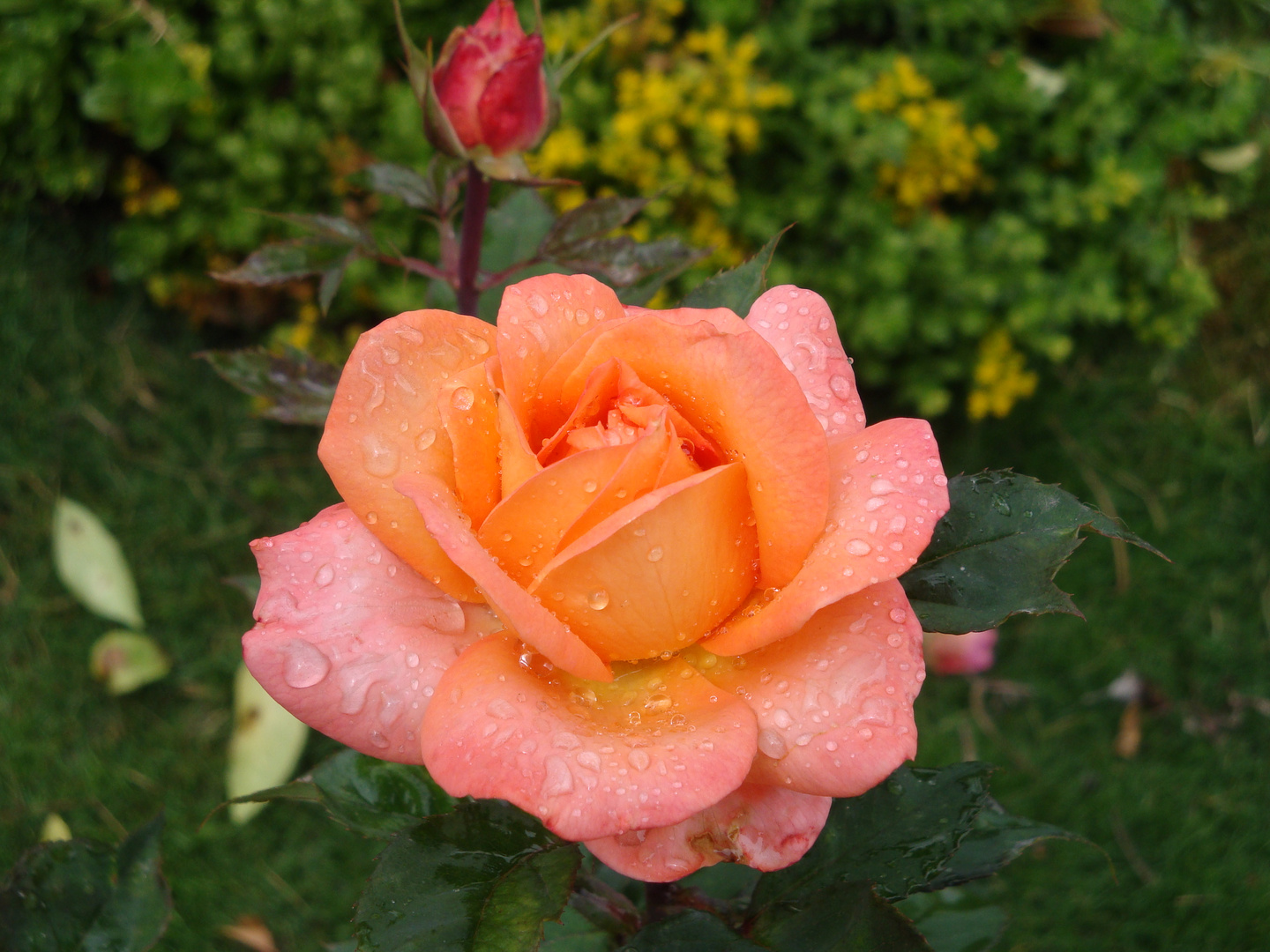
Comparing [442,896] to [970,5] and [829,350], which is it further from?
[970,5]

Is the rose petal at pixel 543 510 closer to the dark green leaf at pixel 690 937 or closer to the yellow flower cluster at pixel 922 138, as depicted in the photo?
the dark green leaf at pixel 690 937

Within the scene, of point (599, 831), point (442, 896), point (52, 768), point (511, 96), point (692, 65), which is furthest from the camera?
point (692, 65)

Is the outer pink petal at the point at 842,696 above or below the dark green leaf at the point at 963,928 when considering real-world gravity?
above

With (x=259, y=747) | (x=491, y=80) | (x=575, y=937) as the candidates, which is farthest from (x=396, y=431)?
(x=259, y=747)

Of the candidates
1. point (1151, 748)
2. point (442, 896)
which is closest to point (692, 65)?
point (1151, 748)

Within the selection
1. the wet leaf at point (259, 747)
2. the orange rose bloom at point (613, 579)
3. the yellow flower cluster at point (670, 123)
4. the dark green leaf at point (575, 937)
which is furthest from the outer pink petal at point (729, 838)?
the yellow flower cluster at point (670, 123)

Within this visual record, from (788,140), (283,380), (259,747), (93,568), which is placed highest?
(283,380)

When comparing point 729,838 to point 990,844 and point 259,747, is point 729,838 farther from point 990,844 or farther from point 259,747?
point 259,747
